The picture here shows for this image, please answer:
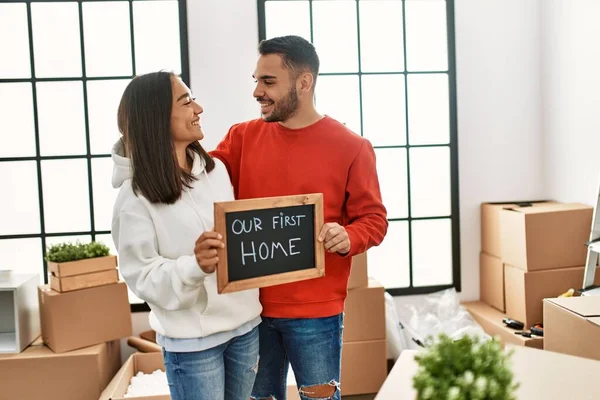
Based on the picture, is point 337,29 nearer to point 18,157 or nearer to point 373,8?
point 373,8

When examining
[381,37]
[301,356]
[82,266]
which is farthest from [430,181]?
[301,356]

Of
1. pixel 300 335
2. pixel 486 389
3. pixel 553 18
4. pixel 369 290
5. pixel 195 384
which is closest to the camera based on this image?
→ pixel 486 389

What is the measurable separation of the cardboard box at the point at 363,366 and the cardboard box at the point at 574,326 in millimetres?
1351

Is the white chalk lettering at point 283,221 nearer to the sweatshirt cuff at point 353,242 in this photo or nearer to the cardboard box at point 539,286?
the sweatshirt cuff at point 353,242

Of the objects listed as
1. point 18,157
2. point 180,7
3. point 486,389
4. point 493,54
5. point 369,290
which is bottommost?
point 369,290

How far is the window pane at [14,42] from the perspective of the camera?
350 centimetres

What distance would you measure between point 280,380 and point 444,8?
8.59 ft

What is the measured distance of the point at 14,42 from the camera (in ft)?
11.5

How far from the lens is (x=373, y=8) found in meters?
3.71

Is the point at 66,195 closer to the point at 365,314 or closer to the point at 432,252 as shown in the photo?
the point at 365,314

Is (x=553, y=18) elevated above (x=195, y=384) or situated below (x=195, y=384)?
above

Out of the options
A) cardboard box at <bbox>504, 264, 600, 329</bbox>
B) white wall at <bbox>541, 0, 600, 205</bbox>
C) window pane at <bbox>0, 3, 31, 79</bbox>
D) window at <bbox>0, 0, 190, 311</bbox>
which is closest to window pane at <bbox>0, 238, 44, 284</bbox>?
window at <bbox>0, 0, 190, 311</bbox>

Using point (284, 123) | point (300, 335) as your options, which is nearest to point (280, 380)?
point (300, 335)

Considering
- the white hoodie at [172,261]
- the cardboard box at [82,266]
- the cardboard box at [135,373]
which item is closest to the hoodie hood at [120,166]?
the white hoodie at [172,261]
